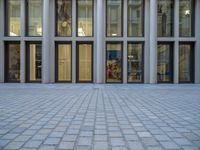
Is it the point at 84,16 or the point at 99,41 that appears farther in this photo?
the point at 84,16

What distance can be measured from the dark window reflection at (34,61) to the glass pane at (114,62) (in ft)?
14.6

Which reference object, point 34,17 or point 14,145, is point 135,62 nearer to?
point 34,17

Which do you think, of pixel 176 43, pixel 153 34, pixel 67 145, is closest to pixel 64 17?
pixel 153 34

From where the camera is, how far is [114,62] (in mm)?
20375

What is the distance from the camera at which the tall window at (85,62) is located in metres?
20.3

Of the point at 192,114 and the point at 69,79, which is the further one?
the point at 69,79

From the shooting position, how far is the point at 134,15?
20.5 metres

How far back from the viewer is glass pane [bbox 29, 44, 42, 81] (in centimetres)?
2020

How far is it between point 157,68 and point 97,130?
15158 millimetres

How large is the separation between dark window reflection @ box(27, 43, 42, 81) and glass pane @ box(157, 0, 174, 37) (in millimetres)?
8020

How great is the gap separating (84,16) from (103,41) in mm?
2265

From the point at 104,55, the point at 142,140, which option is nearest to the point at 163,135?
the point at 142,140

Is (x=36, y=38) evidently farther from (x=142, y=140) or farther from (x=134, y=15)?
(x=142, y=140)

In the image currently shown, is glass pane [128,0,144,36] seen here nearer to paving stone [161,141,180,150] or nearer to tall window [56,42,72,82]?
tall window [56,42,72,82]
